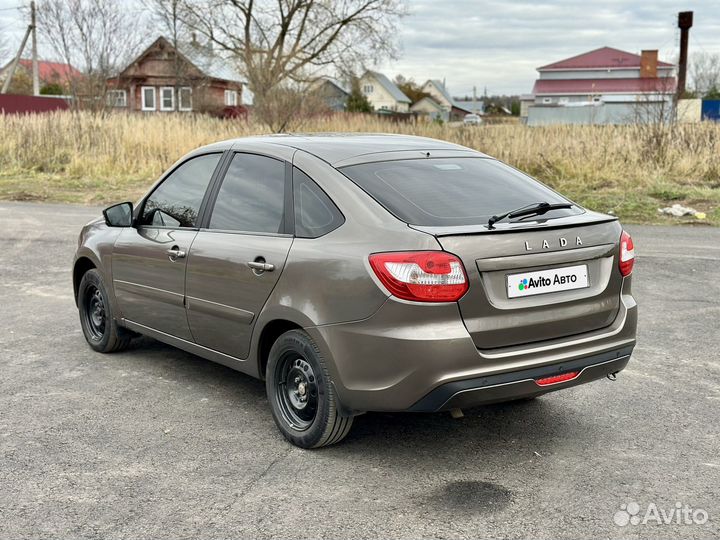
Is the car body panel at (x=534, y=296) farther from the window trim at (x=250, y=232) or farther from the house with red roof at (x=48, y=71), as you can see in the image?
the house with red roof at (x=48, y=71)

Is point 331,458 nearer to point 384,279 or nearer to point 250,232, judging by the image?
point 384,279

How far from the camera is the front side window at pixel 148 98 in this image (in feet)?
220

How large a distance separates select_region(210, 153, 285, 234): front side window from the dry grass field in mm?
10807

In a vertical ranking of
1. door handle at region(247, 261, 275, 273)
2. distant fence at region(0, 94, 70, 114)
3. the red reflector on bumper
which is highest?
distant fence at region(0, 94, 70, 114)

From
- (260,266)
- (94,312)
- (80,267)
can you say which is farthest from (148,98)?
(260,266)

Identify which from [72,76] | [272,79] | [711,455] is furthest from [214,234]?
[72,76]

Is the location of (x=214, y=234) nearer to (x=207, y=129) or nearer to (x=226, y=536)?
(x=226, y=536)

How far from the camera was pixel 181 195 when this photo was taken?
5.38m

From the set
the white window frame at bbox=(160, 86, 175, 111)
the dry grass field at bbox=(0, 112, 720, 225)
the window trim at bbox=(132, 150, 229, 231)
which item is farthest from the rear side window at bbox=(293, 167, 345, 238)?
the white window frame at bbox=(160, 86, 175, 111)

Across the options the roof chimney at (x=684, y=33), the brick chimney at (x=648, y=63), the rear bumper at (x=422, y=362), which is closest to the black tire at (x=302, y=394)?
the rear bumper at (x=422, y=362)

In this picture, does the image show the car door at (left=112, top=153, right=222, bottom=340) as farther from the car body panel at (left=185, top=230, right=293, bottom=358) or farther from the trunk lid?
the trunk lid

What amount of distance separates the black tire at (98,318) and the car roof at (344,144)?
5.02ft

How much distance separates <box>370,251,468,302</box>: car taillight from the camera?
368 centimetres

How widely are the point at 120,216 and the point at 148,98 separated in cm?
6525
